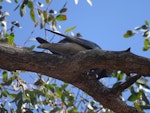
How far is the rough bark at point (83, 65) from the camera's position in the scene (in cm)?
229

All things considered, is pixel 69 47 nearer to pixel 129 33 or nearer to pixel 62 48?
pixel 62 48

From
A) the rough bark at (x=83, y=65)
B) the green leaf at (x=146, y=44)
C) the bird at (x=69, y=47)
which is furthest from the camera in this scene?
the green leaf at (x=146, y=44)

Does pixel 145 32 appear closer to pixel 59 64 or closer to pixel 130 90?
pixel 130 90

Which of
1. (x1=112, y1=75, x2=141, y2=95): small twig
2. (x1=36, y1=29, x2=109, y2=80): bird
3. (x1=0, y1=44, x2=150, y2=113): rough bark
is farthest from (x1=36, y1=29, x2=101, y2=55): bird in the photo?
(x1=112, y1=75, x2=141, y2=95): small twig

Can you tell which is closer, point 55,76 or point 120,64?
point 120,64

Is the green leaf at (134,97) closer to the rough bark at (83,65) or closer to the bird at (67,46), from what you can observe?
the rough bark at (83,65)

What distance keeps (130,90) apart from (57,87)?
0.61 m

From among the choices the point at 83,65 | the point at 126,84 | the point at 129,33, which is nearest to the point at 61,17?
the point at 129,33

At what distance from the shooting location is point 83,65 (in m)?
2.37

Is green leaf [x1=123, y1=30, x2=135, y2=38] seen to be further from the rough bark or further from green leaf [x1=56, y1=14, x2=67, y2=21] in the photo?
the rough bark

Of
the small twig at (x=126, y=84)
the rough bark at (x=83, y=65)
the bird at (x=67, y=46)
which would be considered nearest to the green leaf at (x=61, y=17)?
the bird at (x=67, y=46)

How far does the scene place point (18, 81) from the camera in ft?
11.2

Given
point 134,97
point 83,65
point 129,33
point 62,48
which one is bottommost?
point 134,97

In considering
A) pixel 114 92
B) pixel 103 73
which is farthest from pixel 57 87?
pixel 114 92
